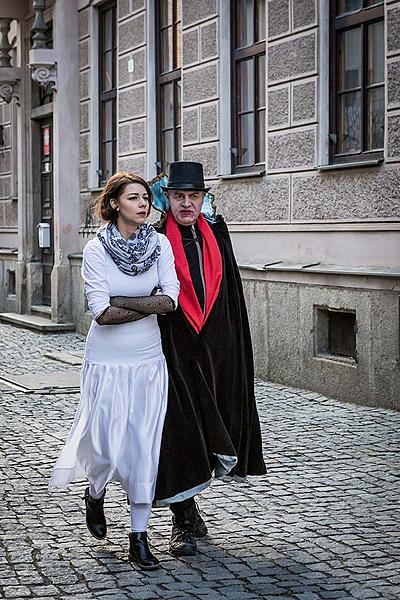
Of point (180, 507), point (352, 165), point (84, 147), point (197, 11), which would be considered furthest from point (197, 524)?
point (84, 147)

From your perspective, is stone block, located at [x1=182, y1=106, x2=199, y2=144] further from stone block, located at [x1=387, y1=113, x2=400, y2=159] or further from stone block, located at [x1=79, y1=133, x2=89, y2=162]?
stone block, located at [x1=387, y1=113, x2=400, y2=159]

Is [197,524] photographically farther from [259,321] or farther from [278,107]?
[278,107]

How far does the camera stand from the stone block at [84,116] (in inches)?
733

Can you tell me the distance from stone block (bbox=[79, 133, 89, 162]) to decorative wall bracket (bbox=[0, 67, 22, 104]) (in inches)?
108

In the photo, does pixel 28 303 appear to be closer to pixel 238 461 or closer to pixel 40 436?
pixel 40 436

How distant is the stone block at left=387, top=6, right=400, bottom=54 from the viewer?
10516 millimetres

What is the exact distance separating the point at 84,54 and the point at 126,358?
12960 mm

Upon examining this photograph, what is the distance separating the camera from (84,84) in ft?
61.3

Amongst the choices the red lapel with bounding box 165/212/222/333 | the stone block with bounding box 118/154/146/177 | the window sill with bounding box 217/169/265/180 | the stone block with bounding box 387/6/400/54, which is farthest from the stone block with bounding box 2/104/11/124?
the red lapel with bounding box 165/212/222/333

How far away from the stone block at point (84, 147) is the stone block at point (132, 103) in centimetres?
155

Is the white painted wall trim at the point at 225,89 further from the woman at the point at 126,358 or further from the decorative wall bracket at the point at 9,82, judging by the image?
the decorative wall bracket at the point at 9,82

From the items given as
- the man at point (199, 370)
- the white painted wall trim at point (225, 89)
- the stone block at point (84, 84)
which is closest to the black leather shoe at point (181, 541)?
the man at point (199, 370)

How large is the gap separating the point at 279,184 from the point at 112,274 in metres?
6.59

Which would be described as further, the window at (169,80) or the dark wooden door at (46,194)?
the dark wooden door at (46,194)
